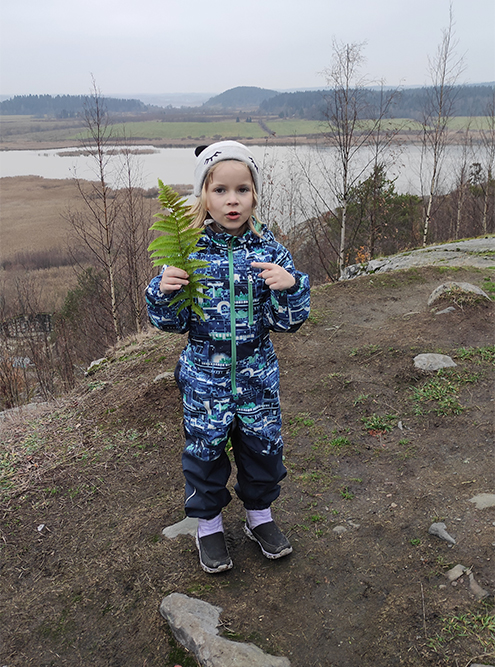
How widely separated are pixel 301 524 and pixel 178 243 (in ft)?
5.90

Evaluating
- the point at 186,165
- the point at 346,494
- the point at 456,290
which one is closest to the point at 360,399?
the point at 346,494

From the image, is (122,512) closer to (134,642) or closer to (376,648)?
(134,642)

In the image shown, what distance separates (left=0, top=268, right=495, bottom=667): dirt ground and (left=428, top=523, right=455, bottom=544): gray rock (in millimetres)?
42

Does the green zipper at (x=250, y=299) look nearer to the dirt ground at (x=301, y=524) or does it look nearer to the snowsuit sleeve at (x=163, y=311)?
the snowsuit sleeve at (x=163, y=311)

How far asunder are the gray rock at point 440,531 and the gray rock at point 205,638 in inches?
42.9

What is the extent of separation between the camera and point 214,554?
2.43 meters

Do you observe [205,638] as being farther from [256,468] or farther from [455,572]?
[455,572]

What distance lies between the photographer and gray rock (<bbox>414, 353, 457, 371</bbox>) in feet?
14.4

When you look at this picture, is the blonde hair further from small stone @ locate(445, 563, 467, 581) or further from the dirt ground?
small stone @ locate(445, 563, 467, 581)

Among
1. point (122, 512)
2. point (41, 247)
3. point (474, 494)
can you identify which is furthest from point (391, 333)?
point (41, 247)

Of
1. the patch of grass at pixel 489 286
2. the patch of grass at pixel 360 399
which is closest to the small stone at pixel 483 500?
the patch of grass at pixel 360 399

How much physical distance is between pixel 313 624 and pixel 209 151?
2.19m

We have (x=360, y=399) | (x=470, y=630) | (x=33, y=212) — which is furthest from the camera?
(x=33, y=212)

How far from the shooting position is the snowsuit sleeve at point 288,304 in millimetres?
2131
